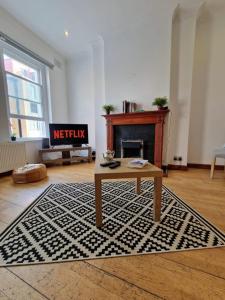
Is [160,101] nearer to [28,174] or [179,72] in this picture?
[179,72]

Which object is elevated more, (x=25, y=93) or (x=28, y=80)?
(x=28, y=80)

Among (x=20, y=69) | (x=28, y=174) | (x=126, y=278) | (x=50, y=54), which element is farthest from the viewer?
(x=50, y=54)

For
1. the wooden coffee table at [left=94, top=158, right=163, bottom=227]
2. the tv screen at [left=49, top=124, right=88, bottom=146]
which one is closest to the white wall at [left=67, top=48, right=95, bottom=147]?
the tv screen at [left=49, top=124, right=88, bottom=146]

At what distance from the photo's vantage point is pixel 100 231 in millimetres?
1297

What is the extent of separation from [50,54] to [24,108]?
156 cm

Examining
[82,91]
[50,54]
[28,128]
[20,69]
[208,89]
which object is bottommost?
[28,128]

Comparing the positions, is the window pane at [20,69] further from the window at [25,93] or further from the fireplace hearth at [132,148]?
the fireplace hearth at [132,148]

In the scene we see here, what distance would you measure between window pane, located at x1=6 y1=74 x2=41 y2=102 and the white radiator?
1.02 meters

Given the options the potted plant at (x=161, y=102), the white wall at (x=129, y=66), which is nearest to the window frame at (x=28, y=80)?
the white wall at (x=129, y=66)

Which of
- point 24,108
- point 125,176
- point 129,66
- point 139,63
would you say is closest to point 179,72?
point 139,63

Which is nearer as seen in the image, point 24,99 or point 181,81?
point 181,81

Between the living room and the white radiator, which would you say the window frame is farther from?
the white radiator

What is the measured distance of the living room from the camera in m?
0.96

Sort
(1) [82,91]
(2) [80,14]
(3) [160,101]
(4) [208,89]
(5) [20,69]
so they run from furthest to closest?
(1) [82,91] → (5) [20,69] → (4) [208,89] → (3) [160,101] → (2) [80,14]
